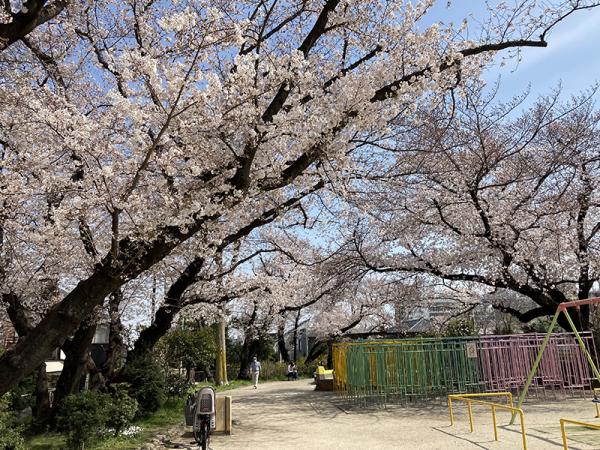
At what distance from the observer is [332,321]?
32500 millimetres

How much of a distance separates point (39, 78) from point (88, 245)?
10.3 ft

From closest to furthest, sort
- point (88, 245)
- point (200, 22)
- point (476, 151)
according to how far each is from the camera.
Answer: point (200, 22) < point (88, 245) < point (476, 151)

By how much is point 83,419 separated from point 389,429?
18.1ft

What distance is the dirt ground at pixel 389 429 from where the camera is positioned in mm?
7980

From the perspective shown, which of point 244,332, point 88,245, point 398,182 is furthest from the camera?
point 244,332

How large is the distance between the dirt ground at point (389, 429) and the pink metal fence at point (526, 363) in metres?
1.48

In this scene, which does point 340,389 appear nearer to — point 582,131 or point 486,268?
point 486,268

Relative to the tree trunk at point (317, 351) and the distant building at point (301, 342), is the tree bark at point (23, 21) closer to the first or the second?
the tree trunk at point (317, 351)

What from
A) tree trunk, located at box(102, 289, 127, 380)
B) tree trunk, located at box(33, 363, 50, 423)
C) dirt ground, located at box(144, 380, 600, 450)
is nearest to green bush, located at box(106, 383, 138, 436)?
dirt ground, located at box(144, 380, 600, 450)

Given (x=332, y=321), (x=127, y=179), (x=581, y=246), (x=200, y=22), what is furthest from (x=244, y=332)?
(x=200, y=22)

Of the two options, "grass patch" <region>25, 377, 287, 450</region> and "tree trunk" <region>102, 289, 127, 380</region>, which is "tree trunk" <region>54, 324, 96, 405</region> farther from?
"grass patch" <region>25, 377, 287, 450</region>

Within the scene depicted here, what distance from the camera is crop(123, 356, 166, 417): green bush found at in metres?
11.7

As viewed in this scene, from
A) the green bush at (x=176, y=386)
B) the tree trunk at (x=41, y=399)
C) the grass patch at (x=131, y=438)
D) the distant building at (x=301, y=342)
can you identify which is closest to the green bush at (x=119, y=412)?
the grass patch at (x=131, y=438)

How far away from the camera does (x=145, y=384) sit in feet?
38.7
